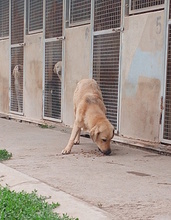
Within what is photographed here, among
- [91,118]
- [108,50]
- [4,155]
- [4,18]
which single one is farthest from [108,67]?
[4,18]

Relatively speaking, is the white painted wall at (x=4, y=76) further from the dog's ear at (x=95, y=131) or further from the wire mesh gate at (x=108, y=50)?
the dog's ear at (x=95, y=131)

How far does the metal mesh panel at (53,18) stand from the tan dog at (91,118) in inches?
105

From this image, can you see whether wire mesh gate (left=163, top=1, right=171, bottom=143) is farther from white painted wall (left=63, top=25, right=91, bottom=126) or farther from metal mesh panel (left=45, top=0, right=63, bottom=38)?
metal mesh panel (left=45, top=0, right=63, bottom=38)

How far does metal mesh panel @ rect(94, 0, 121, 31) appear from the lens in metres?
8.36

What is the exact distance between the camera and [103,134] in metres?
6.95

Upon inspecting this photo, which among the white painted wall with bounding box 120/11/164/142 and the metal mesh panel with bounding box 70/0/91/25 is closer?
the white painted wall with bounding box 120/11/164/142

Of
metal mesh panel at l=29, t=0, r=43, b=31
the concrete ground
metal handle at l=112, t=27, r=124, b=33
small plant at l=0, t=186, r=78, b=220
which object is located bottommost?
the concrete ground

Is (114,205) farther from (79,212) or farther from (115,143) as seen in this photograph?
(115,143)

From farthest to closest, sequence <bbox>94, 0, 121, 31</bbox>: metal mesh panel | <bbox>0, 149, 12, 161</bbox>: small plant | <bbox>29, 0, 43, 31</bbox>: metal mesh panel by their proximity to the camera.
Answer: <bbox>29, 0, 43, 31</bbox>: metal mesh panel
<bbox>94, 0, 121, 31</bbox>: metal mesh panel
<bbox>0, 149, 12, 161</bbox>: small plant

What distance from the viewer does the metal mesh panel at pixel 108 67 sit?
841 centimetres

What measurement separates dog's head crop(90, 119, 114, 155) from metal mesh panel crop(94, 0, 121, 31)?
2.23 m

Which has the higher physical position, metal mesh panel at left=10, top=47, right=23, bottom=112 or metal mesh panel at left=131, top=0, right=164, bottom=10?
metal mesh panel at left=131, top=0, right=164, bottom=10

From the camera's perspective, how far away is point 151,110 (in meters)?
7.43

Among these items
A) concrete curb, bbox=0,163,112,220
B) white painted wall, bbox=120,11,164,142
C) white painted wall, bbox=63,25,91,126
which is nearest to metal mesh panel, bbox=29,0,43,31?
white painted wall, bbox=63,25,91,126
